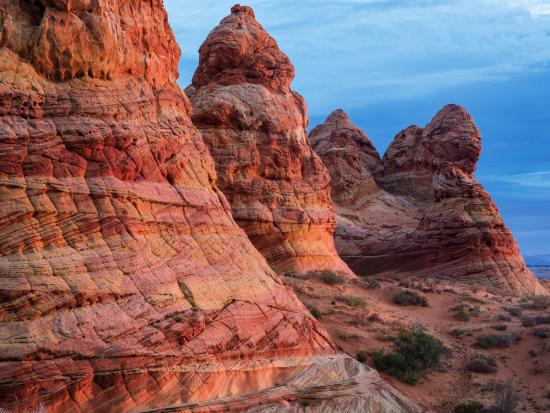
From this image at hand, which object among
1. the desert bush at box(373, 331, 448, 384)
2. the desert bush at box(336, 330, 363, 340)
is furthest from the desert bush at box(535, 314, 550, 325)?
the desert bush at box(336, 330, 363, 340)

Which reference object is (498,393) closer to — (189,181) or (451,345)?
(451,345)

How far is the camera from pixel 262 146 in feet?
92.2

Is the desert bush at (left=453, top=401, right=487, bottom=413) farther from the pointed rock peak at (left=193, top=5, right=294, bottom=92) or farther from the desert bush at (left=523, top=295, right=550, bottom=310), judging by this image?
the pointed rock peak at (left=193, top=5, right=294, bottom=92)

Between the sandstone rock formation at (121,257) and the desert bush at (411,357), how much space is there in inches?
123

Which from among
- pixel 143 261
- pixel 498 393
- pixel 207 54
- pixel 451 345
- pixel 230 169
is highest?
pixel 207 54

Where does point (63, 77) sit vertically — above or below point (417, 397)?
above

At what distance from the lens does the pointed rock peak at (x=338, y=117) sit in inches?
2249

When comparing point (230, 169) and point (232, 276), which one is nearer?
point (232, 276)

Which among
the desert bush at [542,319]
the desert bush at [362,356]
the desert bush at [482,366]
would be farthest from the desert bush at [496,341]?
the desert bush at [362,356]

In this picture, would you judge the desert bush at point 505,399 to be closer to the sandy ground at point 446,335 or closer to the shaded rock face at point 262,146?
the sandy ground at point 446,335

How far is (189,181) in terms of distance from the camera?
49.0 ft

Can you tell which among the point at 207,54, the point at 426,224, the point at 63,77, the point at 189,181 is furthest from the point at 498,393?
the point at 426,224

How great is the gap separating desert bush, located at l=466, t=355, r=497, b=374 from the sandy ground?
0.54 ft

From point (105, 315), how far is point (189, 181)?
4.58 m
